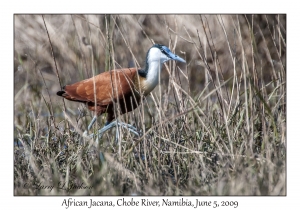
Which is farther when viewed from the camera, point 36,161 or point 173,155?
point 36,161

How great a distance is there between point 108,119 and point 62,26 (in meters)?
2.53

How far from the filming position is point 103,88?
4508 millimetres

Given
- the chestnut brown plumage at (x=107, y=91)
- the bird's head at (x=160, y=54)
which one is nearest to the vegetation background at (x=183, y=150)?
the bird's head at (x=160, y=54)

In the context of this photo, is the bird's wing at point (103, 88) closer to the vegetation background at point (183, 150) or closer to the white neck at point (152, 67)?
the white neck at point (152, 67)

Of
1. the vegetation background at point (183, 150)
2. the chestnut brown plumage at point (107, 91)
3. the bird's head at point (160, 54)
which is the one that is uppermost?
the bird's head at point (160, 54)

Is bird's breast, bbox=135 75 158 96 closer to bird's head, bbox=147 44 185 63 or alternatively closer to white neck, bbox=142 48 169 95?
white neck, bbox=142 48 169 95

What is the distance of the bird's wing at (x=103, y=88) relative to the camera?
14.5 feet

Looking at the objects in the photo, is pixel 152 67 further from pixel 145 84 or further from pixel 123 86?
pixel 123 86

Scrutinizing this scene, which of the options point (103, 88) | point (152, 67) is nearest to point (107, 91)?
point (103, 88)

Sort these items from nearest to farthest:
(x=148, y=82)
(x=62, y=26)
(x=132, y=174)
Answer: (x=132, y=174)
(x=148, y=82)
(x=62, y=26)
